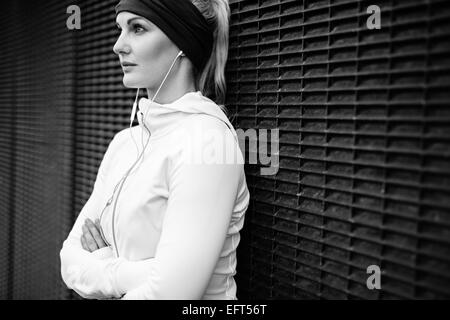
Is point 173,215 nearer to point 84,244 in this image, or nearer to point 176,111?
point 176,111

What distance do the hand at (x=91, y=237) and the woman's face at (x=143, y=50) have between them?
713 millimetres

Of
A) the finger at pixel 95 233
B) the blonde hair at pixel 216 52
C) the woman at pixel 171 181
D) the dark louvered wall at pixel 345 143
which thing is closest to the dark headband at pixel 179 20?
the woman at pixel 171 181

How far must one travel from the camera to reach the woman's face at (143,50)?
190 centimetres

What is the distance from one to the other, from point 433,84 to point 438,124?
123 millimetres

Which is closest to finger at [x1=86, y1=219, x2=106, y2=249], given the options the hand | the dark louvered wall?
the hand

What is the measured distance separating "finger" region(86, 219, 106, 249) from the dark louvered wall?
676 millimetres

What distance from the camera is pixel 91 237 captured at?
2.15 m

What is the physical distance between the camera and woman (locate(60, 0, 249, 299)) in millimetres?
1602

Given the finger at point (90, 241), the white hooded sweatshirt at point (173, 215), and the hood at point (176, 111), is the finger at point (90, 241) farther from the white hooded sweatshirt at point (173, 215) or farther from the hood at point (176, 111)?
the hood at point (176, 111)

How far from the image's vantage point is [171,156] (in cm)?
173

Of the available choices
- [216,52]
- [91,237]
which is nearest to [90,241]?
[91,237]

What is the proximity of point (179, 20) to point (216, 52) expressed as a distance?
29 cm
